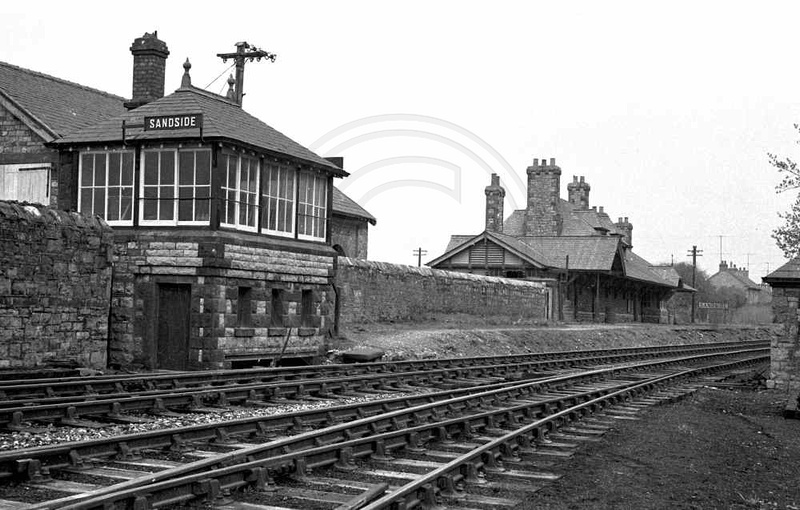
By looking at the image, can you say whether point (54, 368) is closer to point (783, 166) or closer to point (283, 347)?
point (283, 347)

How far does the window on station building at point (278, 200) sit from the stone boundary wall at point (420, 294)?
→ 173 inches

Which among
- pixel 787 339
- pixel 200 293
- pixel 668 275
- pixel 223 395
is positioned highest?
pixel 668 275

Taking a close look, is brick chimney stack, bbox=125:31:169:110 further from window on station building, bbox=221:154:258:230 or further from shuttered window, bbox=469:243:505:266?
shuttered window, bbox=469:243:505:266

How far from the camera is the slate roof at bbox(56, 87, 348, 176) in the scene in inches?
807

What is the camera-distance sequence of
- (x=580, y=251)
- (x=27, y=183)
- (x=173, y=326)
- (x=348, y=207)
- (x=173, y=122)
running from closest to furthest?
(x=173, y=326), (x=173, y=122), (x=27, y=183), (x=348, y=207), (x=580, y=251)

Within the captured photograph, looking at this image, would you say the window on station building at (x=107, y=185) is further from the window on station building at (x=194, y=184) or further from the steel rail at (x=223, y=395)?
the steel rail at (x=223, y=395)

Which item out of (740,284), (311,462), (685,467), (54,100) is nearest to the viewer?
(311,462)

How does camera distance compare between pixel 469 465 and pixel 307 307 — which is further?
pixel 307 307

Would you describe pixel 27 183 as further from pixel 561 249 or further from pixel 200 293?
pixel 561 249

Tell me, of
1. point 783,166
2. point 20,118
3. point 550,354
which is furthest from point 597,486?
point 20,118

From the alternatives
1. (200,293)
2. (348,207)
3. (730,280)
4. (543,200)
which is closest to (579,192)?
(543,200)

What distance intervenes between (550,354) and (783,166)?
12215 mm

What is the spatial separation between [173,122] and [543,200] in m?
42.1

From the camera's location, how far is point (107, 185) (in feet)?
69.5
